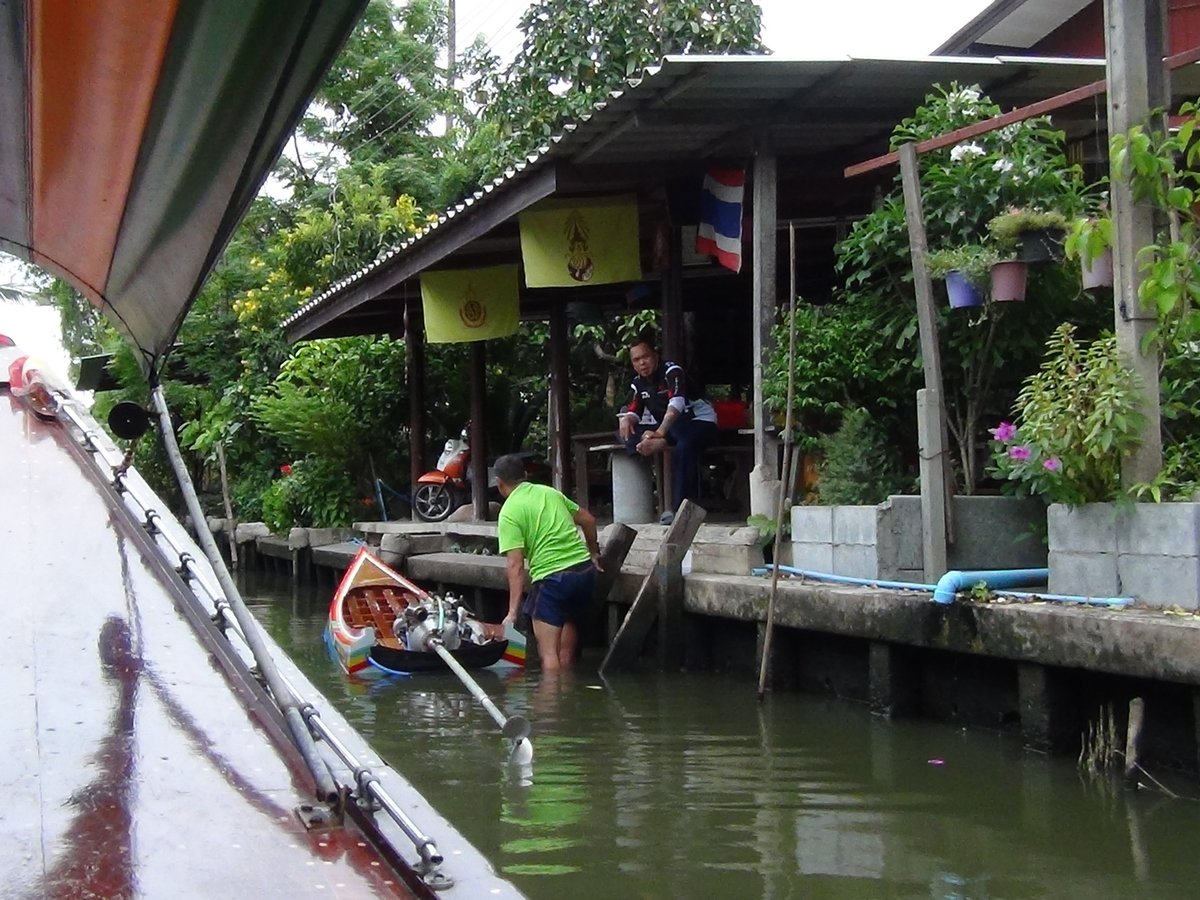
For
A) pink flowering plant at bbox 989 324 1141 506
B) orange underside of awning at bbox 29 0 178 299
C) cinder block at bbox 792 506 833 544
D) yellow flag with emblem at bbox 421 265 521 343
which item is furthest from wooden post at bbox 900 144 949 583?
yellow flag with emblem at bbox 421 265 521 343

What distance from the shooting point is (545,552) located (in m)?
9.62

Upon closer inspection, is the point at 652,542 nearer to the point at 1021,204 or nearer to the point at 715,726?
the point at 715,726

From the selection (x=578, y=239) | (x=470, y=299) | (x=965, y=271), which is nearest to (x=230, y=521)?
(x=470, y=299)

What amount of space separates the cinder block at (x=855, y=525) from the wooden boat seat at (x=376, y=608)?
353 cm

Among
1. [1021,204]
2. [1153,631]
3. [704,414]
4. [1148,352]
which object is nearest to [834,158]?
[704,414]

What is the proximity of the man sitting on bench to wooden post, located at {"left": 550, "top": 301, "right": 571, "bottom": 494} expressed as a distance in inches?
100

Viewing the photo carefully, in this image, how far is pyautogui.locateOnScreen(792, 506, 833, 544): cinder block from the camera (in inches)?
319

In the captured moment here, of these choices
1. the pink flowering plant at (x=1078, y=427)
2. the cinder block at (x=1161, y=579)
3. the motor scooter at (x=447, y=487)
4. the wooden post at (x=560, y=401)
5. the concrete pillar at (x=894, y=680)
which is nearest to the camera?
the cinder block at (x=1161, y=579)

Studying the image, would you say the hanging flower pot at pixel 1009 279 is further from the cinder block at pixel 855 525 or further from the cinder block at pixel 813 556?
the cinder block at pixel 813 556

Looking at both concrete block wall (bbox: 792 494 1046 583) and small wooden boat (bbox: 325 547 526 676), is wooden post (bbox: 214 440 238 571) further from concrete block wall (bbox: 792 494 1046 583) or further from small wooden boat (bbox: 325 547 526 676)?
concrete block wall (bbox: 792 494 1046 583)

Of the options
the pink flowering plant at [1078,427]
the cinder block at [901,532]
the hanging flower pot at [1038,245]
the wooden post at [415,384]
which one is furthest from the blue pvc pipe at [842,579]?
the wooden post at [415,384]

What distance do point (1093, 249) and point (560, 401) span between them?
7412 millimetres

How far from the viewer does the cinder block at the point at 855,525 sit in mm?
7617

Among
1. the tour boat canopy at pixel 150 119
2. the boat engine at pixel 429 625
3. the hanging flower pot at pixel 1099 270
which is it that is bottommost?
the boat engine at pixel 429 625
